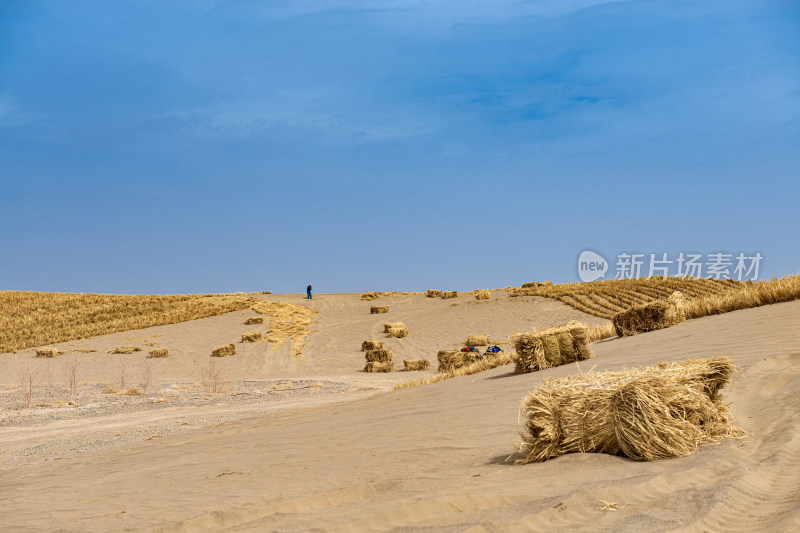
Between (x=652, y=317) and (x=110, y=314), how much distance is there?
138ft

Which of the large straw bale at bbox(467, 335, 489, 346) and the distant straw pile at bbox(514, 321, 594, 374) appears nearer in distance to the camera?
the distant straw pile at bbox(514, 321, 594, 374)

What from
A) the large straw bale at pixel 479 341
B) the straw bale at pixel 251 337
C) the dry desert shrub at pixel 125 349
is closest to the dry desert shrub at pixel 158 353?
the dry desert shrub at pixel 125 349

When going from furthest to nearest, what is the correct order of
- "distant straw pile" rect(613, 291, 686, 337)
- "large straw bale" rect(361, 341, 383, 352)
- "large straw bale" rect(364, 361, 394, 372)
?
"large straw bale" rect(361, 341, 383, 352) → "large straw bale" rect(364, 361, 394, 372) → "distant straw pile" rect(613, 291, 686, 337)

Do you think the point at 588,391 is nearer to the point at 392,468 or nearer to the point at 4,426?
the point at 392,468

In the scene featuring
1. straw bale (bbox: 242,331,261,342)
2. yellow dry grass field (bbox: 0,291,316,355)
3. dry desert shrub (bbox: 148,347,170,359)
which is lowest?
dry desert shrub (bbox: 148,347,170,359)

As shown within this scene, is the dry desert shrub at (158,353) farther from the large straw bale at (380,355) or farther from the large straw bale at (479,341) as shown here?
the large straw bale at (479,341)

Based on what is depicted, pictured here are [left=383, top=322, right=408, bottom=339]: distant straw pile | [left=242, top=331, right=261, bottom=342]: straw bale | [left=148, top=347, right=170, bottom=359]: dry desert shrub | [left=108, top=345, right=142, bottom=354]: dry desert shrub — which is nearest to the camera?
[left=148, top=347, right=170, bottom=359]: dry desert shrub

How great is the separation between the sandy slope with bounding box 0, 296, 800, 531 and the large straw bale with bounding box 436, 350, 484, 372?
9.43 metres

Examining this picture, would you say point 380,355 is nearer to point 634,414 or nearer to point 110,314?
point 634,414

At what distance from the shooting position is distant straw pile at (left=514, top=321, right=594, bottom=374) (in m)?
13.6

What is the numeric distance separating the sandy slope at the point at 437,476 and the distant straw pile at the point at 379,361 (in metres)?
16.3

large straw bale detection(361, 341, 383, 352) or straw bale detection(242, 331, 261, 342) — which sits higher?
straw bale detection(242, 331, 261, 342)

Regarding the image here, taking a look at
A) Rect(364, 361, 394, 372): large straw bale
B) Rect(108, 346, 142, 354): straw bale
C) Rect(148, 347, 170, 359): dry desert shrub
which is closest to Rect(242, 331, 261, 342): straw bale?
Rect(148, 347, 170, 359): dry desert shrub

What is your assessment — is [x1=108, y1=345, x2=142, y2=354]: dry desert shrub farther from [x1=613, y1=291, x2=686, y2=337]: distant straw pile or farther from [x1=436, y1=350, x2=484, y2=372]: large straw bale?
[x1=613, y1=291, x2=686, y2=337]: distant straw pile
